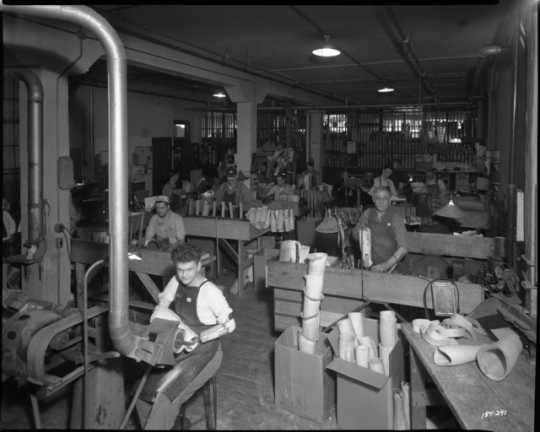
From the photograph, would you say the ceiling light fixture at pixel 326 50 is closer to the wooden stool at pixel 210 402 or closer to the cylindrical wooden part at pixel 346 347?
the cylindrical wooden part at pixel 346 347

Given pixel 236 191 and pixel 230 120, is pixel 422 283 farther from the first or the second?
pixel 230 120

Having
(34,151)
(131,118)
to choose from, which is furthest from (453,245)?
(131,118)

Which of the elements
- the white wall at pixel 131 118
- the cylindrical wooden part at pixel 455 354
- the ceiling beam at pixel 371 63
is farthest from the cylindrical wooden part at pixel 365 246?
the white wall at pixel 131 118

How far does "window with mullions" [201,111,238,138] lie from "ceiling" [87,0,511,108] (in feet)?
10.5

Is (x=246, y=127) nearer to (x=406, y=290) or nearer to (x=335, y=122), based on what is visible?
(x=335, y=122)

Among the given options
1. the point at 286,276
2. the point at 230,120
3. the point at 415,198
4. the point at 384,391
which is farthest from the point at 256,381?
the point at 230,120

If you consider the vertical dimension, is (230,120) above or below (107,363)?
above

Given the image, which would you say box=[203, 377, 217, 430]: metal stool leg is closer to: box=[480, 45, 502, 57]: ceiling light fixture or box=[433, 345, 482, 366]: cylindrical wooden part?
box=[433, 345, 482, 366]: cylindrical wooden part

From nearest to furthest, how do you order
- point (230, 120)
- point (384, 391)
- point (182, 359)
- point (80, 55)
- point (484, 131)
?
point (384, 391) < point (182, 359) < point (80, 55) < point (484, 131) < point (230, 120)

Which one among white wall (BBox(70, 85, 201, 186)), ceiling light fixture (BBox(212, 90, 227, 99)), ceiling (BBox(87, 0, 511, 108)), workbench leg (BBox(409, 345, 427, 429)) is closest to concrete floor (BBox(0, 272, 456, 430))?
workbench leg (BBox(409, 345, 427, 429))

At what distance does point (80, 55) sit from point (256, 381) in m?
3.25

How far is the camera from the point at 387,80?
9281mm

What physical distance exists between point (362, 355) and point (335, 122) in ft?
34.4

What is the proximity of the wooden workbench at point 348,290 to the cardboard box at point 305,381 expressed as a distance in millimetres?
766
